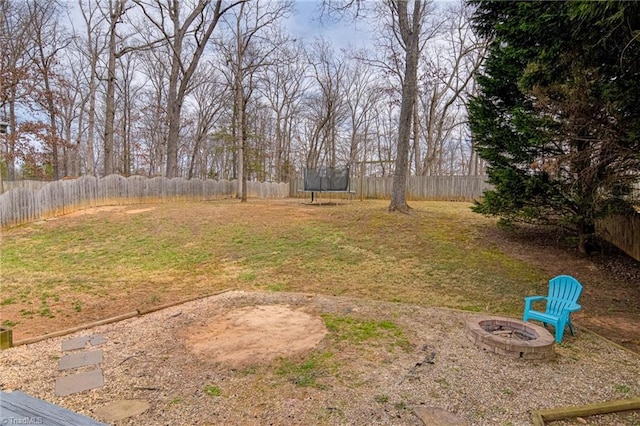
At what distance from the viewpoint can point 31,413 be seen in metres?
0.69

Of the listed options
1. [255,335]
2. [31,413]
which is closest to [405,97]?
[255,335]

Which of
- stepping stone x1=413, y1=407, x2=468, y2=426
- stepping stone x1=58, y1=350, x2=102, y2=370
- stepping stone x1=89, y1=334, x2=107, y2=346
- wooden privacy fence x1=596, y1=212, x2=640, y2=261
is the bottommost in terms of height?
stepping stone x1=89, y1=334, x2=107, y2=346

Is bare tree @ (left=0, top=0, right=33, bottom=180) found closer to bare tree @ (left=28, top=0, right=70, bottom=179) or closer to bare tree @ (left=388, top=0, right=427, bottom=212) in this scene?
bare tree @ (left=28, top=0, right=70, bottom=179)

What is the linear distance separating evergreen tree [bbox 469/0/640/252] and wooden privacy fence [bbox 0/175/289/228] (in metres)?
11.8

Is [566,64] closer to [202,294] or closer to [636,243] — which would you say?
[636,243]

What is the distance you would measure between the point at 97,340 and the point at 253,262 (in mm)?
3617

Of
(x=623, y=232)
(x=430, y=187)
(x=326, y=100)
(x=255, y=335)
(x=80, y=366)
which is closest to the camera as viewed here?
(x=80, y=366)

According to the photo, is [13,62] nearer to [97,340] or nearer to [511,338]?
[97,340]

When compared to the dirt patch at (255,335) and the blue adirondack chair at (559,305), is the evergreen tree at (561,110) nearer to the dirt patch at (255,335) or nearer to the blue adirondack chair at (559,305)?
the blue adirondack chair at (559,305)

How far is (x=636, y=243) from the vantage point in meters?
6.18

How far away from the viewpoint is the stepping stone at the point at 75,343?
3517mm

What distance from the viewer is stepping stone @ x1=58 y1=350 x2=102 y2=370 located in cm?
316

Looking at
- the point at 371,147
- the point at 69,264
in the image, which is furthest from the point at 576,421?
the point at 371,147

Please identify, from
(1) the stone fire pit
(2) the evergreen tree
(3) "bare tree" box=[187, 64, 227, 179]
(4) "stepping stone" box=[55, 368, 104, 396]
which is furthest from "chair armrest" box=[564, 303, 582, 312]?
(3) "bare tree" box=[187, 64, 227, 179]
